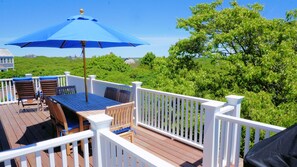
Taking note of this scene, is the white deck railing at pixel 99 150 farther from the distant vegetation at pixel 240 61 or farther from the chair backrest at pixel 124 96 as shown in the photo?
the distant vegetation at pixel 240 61

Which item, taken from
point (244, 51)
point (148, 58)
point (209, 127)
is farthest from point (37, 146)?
point (148, 58)

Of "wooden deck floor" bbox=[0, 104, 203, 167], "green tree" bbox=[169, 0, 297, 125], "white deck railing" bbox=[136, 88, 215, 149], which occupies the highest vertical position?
"green tree" bbox=[169, 0, 297, 125]

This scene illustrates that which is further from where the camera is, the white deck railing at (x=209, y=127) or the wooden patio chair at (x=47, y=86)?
the wooden patio chair at (x=47, y=86)

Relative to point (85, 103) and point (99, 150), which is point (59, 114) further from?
point (99, 150)

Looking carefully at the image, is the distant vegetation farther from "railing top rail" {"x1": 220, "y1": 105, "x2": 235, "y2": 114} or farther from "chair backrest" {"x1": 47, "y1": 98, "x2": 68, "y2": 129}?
"chair backrest" {"x1": 47, "y1": 98, "x2": 68, "y2": 129}

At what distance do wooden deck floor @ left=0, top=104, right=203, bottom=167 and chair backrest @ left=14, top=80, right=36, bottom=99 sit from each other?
64 centimetres

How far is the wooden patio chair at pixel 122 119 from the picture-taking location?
11.3ft

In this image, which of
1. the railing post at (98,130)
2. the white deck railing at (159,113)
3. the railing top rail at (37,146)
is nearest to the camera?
the railing top rail at (37,146)

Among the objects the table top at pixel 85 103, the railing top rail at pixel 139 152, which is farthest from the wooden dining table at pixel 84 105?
the railing top rail at pixel 139 152

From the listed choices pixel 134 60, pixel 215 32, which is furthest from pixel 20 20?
pixel 215 32

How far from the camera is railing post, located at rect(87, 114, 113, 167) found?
2053 mm

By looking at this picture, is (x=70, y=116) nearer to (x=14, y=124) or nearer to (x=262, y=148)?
(x=14, y=124)

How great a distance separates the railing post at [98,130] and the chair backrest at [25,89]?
567cm

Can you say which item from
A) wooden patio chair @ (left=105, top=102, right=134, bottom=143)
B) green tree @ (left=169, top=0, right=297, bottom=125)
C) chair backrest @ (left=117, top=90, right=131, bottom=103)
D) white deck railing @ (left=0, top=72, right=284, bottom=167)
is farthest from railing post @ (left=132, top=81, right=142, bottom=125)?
green tree @ (left=169, top=0, right=297, bottom=125)
